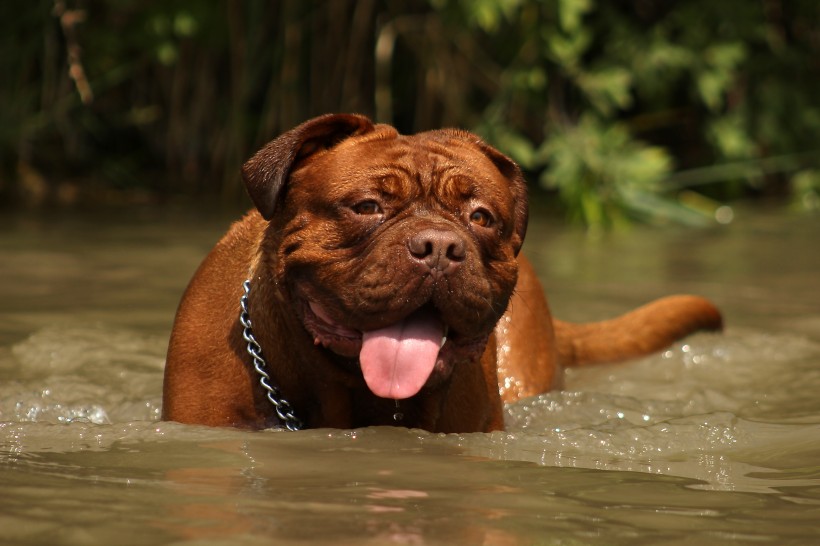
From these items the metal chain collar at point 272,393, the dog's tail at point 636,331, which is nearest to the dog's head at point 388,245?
the metal chain collar at point 272,393

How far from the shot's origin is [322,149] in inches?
154

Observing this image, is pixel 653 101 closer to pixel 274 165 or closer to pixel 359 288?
pixel 274 165

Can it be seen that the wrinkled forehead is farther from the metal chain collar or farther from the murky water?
the murky water

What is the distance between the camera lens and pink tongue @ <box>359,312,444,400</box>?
3508 mm

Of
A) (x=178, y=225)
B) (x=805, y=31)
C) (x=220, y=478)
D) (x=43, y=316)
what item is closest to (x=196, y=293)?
(x=220, y=478)

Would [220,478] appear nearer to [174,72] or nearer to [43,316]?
[43,316]

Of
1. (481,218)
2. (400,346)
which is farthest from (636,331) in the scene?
(400,346)

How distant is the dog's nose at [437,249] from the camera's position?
345cm

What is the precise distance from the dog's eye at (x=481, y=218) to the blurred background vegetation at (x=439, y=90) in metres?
5.78

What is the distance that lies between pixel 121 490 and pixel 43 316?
3.15 m

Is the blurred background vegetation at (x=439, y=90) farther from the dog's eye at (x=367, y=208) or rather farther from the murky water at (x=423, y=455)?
the dog's eye at (x=367, y=208)

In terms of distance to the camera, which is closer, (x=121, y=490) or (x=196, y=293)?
(x=121, y=490)

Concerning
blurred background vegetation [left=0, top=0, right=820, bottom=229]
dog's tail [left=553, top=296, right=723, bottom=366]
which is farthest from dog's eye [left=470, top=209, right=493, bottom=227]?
blurred background vegetation [left=0, top=0, right=820, bottom=229]

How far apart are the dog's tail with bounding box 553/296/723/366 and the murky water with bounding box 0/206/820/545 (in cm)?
8
